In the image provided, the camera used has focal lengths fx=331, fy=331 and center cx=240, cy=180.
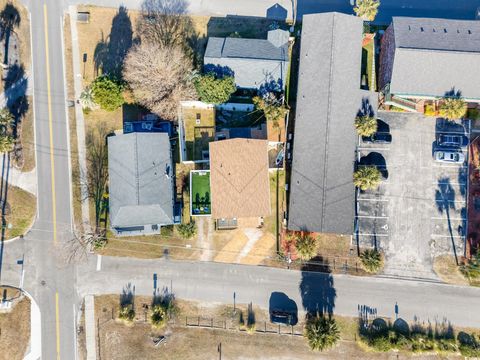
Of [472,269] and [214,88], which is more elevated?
[214,88]

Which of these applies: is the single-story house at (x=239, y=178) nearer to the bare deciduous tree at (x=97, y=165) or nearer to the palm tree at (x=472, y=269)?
the bare deciduous tree at (x=97, y=165)

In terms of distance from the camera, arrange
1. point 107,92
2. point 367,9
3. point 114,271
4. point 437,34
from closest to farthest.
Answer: point 437,34
point 107,92
point 367,9
point 114,271

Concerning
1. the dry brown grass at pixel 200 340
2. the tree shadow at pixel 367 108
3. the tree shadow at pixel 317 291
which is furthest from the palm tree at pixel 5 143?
the tree shadow at pixel 367 108

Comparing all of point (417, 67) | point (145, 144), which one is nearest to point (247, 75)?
point (145, 144)

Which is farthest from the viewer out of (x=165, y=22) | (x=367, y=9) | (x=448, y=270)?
(x=165, y=22)

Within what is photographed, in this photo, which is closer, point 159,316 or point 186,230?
point 159,316

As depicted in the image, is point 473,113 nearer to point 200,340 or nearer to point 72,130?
point 200,340

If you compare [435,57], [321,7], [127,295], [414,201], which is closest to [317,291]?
[414,201]
